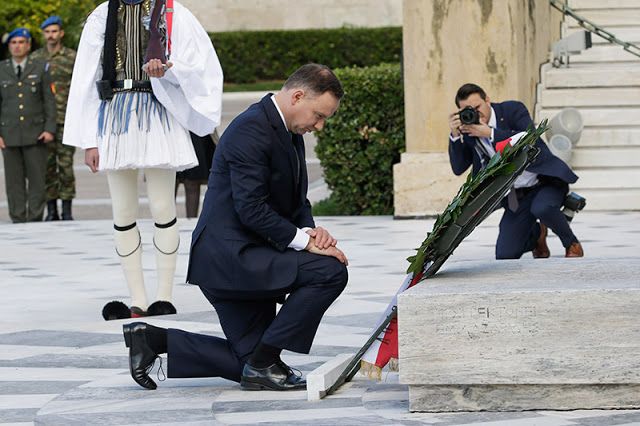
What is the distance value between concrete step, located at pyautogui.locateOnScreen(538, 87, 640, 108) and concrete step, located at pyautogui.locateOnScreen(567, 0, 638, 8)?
3385mm

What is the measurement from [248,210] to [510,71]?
7281mm

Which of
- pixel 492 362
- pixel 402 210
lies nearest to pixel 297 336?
pixel 492 362

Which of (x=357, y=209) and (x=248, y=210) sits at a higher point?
(x=248, y=210)

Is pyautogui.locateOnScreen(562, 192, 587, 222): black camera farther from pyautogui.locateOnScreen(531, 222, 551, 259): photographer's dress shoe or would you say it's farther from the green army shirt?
the green army shirt

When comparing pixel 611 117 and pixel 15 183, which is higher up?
pixel 611 117

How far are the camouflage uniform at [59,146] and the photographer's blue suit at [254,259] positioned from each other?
27.6ft

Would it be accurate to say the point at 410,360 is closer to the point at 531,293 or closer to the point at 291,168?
the point at 531,293

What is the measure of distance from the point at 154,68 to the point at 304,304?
226 centimetres

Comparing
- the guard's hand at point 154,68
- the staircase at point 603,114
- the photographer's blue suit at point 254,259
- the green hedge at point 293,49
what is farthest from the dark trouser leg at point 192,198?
the green hedge at point 293,49

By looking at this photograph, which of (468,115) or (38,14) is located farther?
(38,14)

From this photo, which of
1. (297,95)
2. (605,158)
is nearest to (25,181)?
(605,158)

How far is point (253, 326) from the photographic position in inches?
192

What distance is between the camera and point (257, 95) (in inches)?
1305

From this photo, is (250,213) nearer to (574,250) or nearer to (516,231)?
(516,231)
